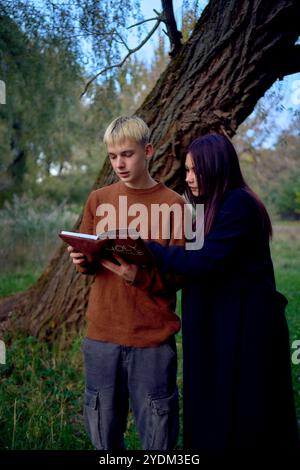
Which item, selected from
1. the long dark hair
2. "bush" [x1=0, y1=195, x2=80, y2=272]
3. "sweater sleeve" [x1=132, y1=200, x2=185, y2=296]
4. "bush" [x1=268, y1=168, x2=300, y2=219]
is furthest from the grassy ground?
"bush" [x1=268, y1=168, x2=300, y2=219]

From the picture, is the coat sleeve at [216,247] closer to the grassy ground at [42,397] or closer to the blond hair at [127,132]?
the blond hair at [127,132]

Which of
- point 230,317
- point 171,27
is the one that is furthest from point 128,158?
point 171,27

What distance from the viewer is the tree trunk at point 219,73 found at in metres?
3.30

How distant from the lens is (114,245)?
6.59 ft

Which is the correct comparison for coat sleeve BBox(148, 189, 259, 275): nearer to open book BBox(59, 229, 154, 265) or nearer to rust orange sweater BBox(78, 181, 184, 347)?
open book BBox(59, 229, 154, 265)

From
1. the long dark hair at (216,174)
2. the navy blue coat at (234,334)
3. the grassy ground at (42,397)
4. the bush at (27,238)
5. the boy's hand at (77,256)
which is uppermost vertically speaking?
the bush at (27,238)

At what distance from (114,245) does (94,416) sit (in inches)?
36.9

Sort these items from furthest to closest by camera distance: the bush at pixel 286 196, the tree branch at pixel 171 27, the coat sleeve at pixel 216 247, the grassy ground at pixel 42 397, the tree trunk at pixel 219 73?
the bush at pixel 286 196 → the tree branch at pixel 171 27 → the tree trunk at pixel 219 73 → the grassy ground at pixel 42 397 → the coat sleeve at pixel 216 247

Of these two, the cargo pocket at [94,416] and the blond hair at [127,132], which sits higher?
the blond hair at [127,132]

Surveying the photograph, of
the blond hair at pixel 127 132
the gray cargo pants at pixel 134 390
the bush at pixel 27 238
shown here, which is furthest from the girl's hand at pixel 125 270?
the bush at pixel 27 238

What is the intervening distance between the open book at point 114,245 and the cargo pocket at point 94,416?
0.74 m

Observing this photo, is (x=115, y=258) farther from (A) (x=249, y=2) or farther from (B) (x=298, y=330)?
(B) (x=298, y=330)

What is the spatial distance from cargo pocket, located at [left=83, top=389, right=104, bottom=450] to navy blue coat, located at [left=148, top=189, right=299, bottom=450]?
459mm

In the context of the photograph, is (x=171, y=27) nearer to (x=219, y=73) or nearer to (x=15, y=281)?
(x=219, y=73)
